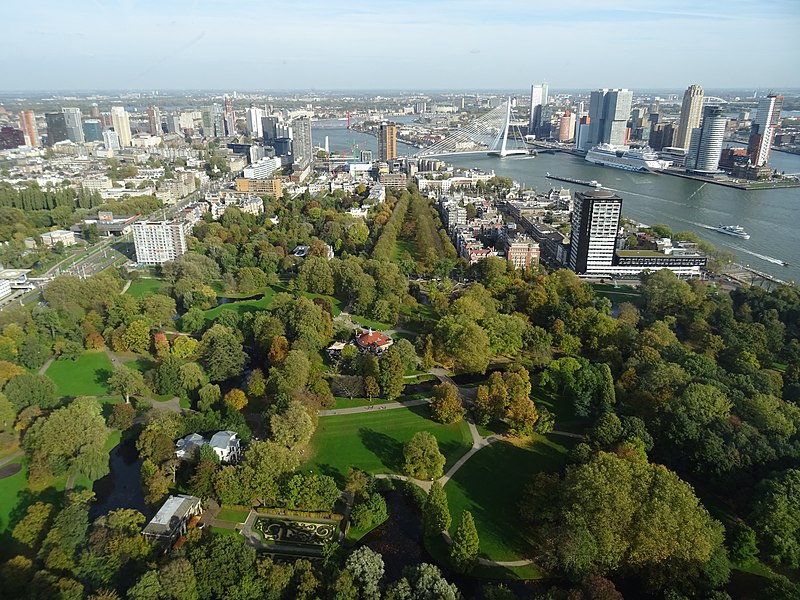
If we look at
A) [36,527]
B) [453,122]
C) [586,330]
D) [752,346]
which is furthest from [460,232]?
[453,122]

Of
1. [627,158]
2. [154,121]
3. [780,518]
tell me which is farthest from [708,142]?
[154,121]

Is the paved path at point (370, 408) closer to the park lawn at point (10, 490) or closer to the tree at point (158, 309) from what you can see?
the park lawn at point (10, 490)

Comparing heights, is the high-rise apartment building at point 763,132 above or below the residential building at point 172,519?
above

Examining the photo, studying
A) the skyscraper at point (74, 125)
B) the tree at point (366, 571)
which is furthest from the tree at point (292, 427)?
the skyscraper at point (74, 125)

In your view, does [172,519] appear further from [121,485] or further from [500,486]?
[500,486]

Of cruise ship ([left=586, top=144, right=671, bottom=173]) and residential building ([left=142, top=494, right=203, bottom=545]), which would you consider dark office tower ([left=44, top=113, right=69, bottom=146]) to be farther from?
residential building ([left=142, top=494, right=203, bottom=545])

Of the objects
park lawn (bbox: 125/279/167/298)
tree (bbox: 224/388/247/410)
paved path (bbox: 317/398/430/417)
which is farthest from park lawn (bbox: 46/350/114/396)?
paved path (bbox: 317/398/430/417)
